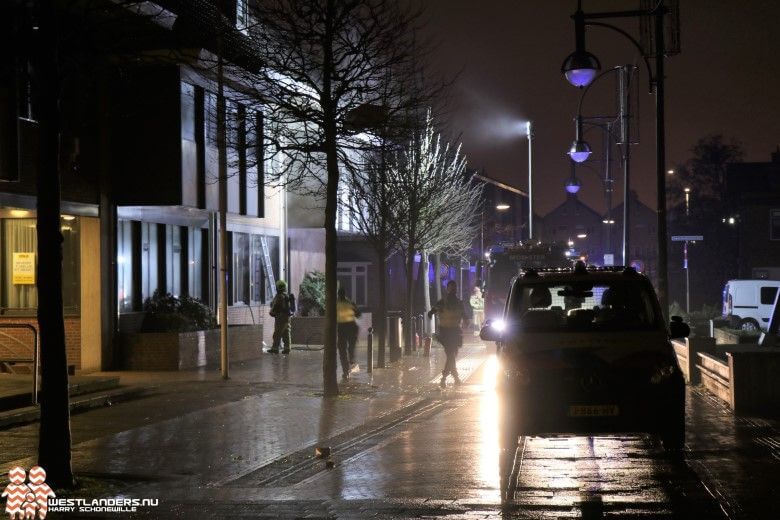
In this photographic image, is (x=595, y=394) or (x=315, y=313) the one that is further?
(x=315, y=313)

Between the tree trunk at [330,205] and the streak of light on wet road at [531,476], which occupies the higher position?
the tree trunk at [330,205]

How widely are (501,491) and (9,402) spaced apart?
8.68 metres

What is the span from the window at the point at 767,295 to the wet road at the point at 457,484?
33314mm

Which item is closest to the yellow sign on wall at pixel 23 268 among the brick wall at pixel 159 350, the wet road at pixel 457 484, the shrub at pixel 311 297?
the brick wall at pixel 159 350

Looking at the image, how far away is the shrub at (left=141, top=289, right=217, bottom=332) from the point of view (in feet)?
75.8

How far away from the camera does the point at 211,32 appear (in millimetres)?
21609

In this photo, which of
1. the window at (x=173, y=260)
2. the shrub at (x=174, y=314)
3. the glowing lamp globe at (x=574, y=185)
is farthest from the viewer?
the glowing lamp globe at (x=574, y=185)

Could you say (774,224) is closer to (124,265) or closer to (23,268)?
(124,265)

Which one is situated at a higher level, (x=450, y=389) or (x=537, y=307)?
(x=537, y=307)

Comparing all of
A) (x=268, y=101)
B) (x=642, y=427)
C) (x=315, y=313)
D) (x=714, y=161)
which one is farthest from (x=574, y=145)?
(x=714, y=161)

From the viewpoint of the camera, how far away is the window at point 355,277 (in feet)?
172

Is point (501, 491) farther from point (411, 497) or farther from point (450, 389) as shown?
point (450, 389)

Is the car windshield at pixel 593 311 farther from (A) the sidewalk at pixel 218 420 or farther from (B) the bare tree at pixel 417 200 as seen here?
(B) the bare tree at pixel 417 200

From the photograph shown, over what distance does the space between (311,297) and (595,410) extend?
81.6 ft
